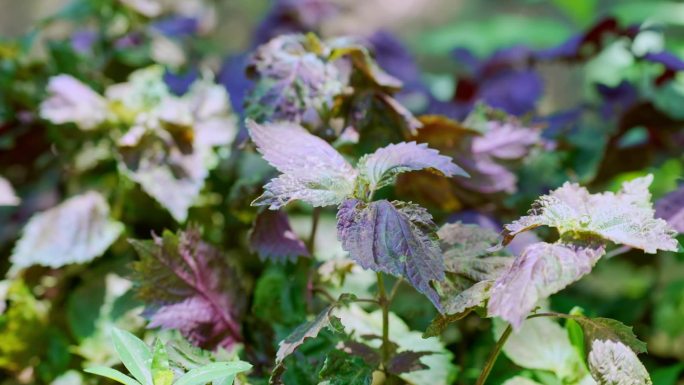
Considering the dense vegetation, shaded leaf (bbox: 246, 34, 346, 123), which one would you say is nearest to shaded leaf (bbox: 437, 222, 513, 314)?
the dense vegetation

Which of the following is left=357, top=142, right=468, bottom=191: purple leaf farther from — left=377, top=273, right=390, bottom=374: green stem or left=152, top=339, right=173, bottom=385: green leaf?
left=152, top=339, right=173, bottom=385: green leaf

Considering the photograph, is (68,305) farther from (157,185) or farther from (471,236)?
(471,236)

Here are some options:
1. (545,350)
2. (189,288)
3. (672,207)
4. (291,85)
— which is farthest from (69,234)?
(672,207)

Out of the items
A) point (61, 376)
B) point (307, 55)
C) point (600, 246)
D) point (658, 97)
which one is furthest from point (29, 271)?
point (658, 97)

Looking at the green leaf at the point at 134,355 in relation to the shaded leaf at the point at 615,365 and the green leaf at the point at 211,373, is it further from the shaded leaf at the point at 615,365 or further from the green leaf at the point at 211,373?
the shaded leaf at the point at 615,365

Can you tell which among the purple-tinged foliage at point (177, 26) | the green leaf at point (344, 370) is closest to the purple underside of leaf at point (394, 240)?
the green leaf at point (344, 370)

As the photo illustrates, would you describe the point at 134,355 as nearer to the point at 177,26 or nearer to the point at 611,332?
the point at 611,332
